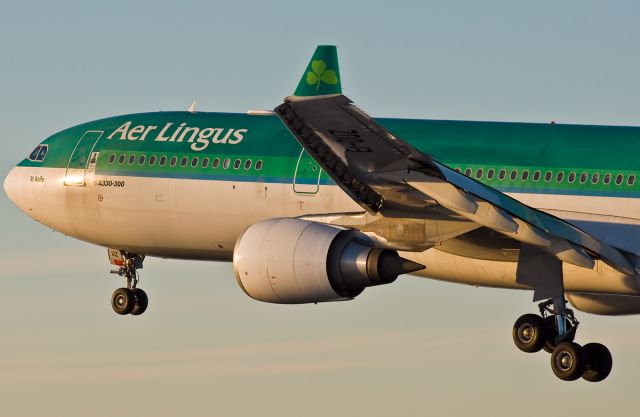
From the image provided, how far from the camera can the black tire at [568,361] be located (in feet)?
116

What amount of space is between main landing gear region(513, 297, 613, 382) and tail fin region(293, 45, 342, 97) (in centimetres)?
907

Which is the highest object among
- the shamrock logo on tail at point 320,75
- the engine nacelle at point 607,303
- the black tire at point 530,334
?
the engine nacelle at point 607,303

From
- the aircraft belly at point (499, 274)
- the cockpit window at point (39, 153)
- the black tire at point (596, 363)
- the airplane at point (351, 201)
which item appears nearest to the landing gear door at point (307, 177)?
the airplane at point (351, 201)

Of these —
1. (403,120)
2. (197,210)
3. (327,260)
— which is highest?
(403,120)

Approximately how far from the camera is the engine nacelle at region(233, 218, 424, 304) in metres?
32.5

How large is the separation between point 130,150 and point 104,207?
4.94 ft

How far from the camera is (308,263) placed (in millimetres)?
32562

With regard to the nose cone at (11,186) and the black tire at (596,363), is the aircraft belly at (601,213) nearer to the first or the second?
the black tire at (596,363)

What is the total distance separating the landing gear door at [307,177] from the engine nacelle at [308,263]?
4511mm

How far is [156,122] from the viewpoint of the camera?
136 feet

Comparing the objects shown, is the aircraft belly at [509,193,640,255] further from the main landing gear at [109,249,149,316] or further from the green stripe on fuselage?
the main landing gear at [109,249,149,316]

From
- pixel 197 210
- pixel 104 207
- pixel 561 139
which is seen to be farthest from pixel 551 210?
pixel 104 207

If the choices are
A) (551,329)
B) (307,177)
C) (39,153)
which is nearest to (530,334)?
(551,329)

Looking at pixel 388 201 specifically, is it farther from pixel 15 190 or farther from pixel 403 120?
pixel 15 190
